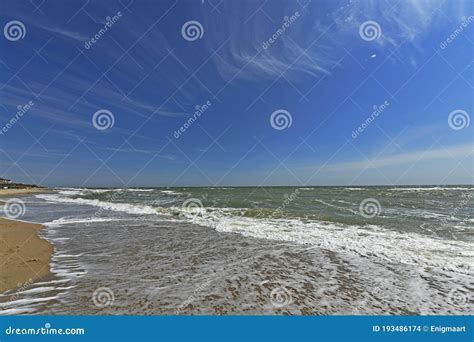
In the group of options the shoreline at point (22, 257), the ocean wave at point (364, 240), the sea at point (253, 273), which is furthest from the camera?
the ocean wave at point (364, 240)

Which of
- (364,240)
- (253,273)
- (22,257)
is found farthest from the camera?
(364,240)

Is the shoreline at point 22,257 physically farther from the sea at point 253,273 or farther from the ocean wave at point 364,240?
the ocean wave at point 364,240

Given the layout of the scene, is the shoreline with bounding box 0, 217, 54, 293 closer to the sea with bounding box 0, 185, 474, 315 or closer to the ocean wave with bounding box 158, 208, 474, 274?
the sea with bounding box 0, 185, 474, 315

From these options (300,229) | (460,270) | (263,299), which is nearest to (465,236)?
(460,270)

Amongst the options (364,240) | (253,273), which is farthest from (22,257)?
(364,240)

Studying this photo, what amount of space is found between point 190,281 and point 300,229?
6.28 meters

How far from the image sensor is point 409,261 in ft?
22.3

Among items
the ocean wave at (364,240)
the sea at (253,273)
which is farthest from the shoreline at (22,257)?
the ocean wave at (364,240)

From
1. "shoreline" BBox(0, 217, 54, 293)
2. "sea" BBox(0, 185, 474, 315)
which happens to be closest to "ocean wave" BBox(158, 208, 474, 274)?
"sea" BBox(0, 185, 474, 315)

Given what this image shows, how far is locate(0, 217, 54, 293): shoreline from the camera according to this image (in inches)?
208

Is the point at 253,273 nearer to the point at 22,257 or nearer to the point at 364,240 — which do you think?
the point at 364,240

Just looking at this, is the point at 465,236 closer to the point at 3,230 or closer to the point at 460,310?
the point at 460,310

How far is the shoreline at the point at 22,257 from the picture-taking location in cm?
528

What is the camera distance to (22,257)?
6.59 meters
